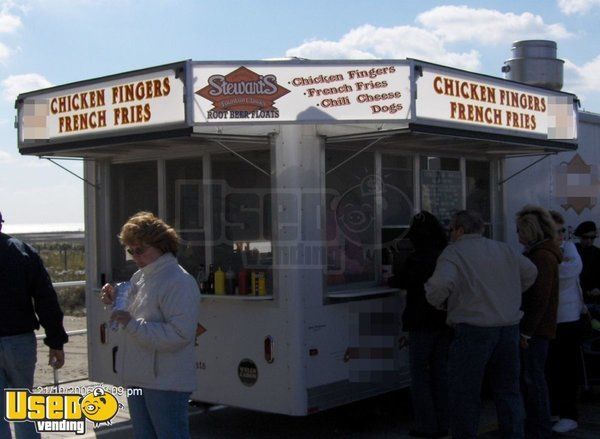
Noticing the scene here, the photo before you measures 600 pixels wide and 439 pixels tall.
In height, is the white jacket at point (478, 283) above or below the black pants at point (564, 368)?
above

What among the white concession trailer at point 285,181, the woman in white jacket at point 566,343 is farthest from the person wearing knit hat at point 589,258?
the woman in white jacket at point 566,343

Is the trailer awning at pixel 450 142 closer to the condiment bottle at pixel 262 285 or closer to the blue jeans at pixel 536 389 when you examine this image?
the condiment bottle at pixel 262 285

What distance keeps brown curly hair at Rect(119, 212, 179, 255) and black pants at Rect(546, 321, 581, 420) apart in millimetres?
3611

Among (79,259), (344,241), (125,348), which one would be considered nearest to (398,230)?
(344,241)

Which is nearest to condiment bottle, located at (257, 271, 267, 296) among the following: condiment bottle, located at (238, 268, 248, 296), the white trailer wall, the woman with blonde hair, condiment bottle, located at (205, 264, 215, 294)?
condiment bottle, located at (238, 268, 248, 296)

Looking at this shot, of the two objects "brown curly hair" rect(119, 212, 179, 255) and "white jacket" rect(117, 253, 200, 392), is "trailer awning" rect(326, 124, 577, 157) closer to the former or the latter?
"brown curly hair" rect(119, 212, 179, 255)

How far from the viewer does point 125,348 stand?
426cm

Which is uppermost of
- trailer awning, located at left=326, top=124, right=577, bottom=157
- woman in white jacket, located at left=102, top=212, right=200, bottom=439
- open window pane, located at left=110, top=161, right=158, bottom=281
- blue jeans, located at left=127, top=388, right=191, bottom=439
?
trailer awning, located at left=326, top=124, right=577, bottom=157

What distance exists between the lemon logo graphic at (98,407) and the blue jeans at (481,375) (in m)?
2.32

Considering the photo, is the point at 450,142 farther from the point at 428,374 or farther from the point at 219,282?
the point at 219,282

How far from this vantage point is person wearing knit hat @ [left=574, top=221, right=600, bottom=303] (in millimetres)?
7730

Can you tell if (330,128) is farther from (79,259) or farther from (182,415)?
(79,259)

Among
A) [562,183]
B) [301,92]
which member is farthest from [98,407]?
[562,183]

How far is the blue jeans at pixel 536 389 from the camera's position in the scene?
6.05 metres
